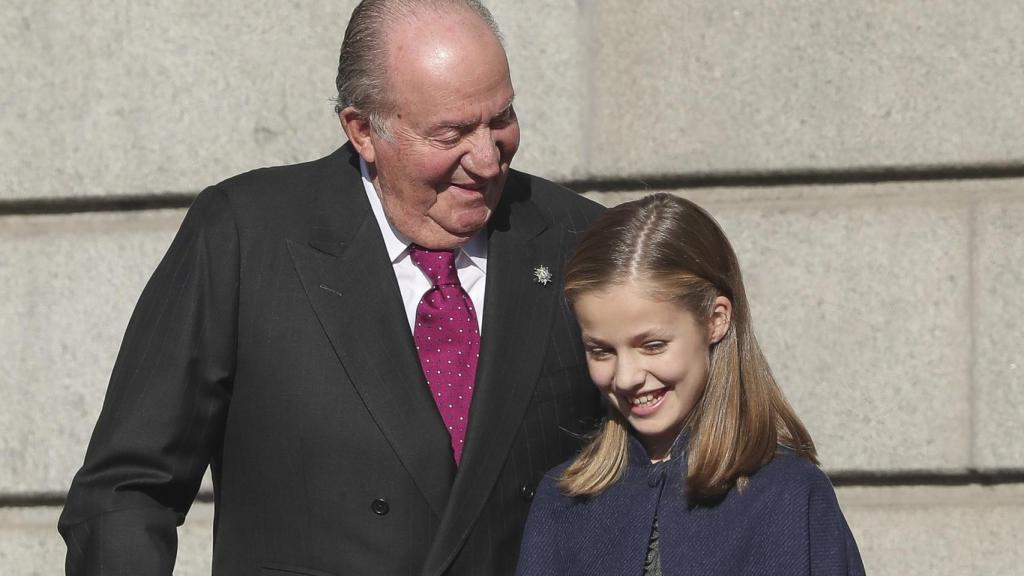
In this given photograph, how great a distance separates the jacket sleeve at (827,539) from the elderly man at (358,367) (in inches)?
22.6

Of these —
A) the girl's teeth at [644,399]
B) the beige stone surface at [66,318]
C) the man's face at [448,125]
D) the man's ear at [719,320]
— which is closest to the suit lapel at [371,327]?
the man's face at [448,125]

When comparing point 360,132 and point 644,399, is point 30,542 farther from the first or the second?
point 644,399

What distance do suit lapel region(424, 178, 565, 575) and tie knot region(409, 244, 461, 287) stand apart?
74 mm

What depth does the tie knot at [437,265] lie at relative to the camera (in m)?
2.55

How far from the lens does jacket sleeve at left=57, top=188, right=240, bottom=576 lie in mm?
2402

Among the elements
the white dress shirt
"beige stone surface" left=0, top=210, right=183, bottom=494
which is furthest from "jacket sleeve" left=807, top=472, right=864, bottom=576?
"beige stone surface" left=0, top=210, right=183, bottom=494

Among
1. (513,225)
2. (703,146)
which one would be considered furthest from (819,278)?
(513,225)

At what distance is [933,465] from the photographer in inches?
149

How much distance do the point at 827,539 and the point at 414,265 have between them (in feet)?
3.02

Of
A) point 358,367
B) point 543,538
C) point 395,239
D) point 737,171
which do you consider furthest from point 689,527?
point 737,171

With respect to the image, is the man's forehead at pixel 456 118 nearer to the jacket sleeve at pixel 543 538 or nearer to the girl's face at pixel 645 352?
the girl's face at pixel 645 352

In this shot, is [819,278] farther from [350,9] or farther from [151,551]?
[151,551]

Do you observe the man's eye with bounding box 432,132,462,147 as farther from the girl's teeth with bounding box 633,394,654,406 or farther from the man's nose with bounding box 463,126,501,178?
the girl's teeth with bounding box 633,394,654,406

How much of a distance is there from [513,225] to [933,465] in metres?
1.74
